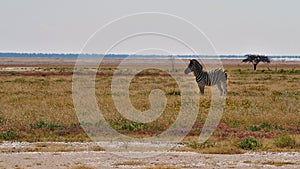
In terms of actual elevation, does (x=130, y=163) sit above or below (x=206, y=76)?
below

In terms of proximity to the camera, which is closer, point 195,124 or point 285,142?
point 285,142

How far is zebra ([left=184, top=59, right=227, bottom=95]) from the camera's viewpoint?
107 ft

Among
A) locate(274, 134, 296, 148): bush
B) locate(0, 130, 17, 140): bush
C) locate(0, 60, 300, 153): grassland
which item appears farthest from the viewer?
locate(0, 130, 17, 140): bush

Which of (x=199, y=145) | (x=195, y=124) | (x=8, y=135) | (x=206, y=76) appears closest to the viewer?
(x=199, y=145)

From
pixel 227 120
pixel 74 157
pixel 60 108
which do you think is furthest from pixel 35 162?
pixel 60 108

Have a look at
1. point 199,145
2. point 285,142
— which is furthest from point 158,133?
point 285,142

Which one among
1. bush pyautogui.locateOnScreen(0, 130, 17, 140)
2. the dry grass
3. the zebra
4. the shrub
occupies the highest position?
the zebra

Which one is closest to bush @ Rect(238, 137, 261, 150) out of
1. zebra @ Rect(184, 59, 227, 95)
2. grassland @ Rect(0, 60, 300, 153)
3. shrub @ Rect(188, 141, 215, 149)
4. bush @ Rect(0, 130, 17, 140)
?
grassland @ Rect(0, 60, 300, 153)

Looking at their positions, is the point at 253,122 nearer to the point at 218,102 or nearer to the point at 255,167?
the point at 218,102

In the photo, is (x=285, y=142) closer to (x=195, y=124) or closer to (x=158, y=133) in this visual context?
(x=158, y=133)

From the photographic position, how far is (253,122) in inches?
855

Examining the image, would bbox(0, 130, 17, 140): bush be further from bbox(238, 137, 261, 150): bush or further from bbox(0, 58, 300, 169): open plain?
bbox(238, 137, 261, 150): bush

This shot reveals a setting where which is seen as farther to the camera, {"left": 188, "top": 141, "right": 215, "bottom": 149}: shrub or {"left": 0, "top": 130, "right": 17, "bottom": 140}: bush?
{"left": 0, "top": 130, "right": 17, "bottom": 140}: bush

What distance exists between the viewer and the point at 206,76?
33031mm
